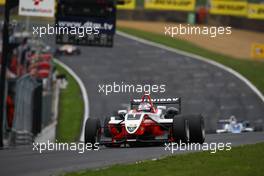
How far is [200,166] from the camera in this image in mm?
15648

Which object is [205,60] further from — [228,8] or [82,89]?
[82,89]

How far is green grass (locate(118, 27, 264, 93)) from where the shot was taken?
56469mm

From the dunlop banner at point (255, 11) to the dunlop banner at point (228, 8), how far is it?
0.32 meters

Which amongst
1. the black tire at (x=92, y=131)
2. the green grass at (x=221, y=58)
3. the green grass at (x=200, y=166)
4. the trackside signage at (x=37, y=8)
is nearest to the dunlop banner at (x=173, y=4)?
the green grass at (x=221, y=58)

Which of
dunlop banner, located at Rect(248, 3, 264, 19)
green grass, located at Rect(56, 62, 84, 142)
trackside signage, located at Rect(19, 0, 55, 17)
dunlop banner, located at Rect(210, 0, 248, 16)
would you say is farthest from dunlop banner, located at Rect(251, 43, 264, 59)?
trackside signage, located at Rect(19, 0, 55, 17)

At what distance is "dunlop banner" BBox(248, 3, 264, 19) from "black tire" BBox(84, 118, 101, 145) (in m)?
47.6

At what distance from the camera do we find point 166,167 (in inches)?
628

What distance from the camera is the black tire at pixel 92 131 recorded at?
2047 cm

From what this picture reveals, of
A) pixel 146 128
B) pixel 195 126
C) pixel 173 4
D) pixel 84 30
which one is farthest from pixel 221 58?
pixel 195 126

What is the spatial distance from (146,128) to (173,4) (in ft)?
163

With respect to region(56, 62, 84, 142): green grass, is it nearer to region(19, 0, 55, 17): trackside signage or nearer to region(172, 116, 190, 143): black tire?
region(19, 0, 55, 17): trackside signage

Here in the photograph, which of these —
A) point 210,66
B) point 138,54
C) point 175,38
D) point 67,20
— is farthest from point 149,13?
point 67,20

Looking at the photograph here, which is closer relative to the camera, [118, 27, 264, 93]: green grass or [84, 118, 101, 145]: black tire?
[84, 118, 101, 145]: black tire

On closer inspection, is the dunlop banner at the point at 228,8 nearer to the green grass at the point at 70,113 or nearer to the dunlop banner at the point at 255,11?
the dunlop banner at the point at 255,11
